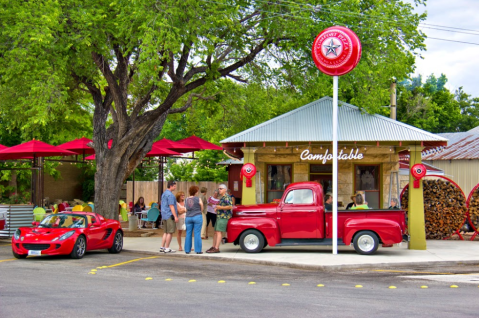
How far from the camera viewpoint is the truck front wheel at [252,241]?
16656 millimetres

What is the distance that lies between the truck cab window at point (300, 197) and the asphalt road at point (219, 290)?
2670 millimetres

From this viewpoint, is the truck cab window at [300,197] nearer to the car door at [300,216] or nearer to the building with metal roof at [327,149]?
the car door at [300,216]

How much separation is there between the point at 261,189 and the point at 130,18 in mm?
6968

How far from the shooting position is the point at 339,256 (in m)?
15.9

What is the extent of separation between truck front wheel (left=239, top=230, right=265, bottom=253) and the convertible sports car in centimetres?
364

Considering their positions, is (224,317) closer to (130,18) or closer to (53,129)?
(130,18)

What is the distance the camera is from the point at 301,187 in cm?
1675

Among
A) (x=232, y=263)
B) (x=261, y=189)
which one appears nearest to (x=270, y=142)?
(x=261, y=189)

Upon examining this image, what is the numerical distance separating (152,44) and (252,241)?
6286 mm

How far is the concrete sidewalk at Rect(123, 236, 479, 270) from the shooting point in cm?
1466

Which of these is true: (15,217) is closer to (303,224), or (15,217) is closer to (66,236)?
(66,236)

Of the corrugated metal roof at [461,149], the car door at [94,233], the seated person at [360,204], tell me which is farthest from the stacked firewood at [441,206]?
the car door at [94,233]

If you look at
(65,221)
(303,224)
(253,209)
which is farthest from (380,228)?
(65,221)

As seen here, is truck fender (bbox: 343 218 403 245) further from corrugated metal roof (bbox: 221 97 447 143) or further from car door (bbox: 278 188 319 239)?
corrugated metal roof (bbox: 221 97 447 143)
